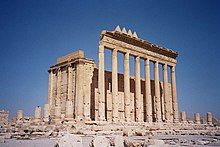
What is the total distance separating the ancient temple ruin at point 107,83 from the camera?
89.8 feet

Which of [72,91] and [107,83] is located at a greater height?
[107,83]

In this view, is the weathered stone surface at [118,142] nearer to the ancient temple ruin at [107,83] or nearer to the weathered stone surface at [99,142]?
the weathered stone surface at [99,142]

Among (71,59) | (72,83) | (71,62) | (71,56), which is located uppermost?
(71,56)

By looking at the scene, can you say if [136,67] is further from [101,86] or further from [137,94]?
[101,86]

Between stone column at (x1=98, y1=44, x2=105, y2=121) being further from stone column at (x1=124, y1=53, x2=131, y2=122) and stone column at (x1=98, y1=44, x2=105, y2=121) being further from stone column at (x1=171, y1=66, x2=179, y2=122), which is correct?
stone column at (x1=171, y1=66, x2=179, y2=122)

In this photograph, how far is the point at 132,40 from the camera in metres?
30.7

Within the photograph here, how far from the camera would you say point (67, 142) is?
7.34 metres

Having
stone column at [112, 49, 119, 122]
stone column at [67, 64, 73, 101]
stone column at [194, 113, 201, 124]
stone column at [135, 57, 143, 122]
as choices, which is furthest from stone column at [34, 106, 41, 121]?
stone column at [194, 113, 201, 124]

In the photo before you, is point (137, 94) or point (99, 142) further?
point (137, 94)

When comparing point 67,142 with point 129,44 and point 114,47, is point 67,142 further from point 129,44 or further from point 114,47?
point 129,44

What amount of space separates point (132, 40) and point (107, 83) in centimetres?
665

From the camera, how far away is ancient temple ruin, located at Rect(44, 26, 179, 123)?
2738 centimetres

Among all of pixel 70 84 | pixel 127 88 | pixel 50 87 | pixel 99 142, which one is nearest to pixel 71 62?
pixel 70 84

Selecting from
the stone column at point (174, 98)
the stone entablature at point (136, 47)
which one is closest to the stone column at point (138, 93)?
the stone entablature at point (136, 47)
